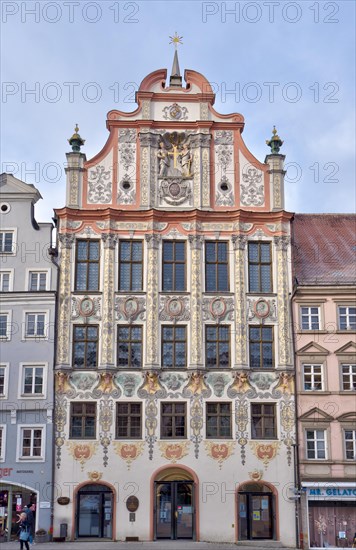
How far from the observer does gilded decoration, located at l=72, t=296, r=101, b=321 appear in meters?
38.9

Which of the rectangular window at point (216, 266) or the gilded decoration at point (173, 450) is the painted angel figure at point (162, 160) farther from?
the gilded decoration at point (173, 450)

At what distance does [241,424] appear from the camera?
3784cm

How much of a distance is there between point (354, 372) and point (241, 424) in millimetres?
5882

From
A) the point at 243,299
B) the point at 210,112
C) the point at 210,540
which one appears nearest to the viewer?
the point at 210,540

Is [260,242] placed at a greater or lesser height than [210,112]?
lesser

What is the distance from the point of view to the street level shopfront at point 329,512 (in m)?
36.3

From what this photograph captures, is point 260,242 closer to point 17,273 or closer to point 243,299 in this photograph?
point 243,299

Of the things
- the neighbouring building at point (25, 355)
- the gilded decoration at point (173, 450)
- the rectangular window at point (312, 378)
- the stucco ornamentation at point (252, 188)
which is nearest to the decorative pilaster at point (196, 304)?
the stucco ornamentation at point (252, 188)

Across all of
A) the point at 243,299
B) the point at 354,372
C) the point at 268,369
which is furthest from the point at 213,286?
the point at 354,372

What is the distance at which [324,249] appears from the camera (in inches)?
1677

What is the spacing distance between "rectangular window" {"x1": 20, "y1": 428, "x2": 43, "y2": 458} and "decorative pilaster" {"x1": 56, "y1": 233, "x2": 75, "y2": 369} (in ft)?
10.5

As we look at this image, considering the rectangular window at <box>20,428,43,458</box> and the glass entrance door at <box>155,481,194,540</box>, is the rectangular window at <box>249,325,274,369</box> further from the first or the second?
the rectangular window at <box>20,428,43,458</box>

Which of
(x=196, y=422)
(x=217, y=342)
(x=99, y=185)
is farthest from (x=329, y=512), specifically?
(x=99, y=185)

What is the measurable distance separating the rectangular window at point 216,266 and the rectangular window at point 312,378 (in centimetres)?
548
